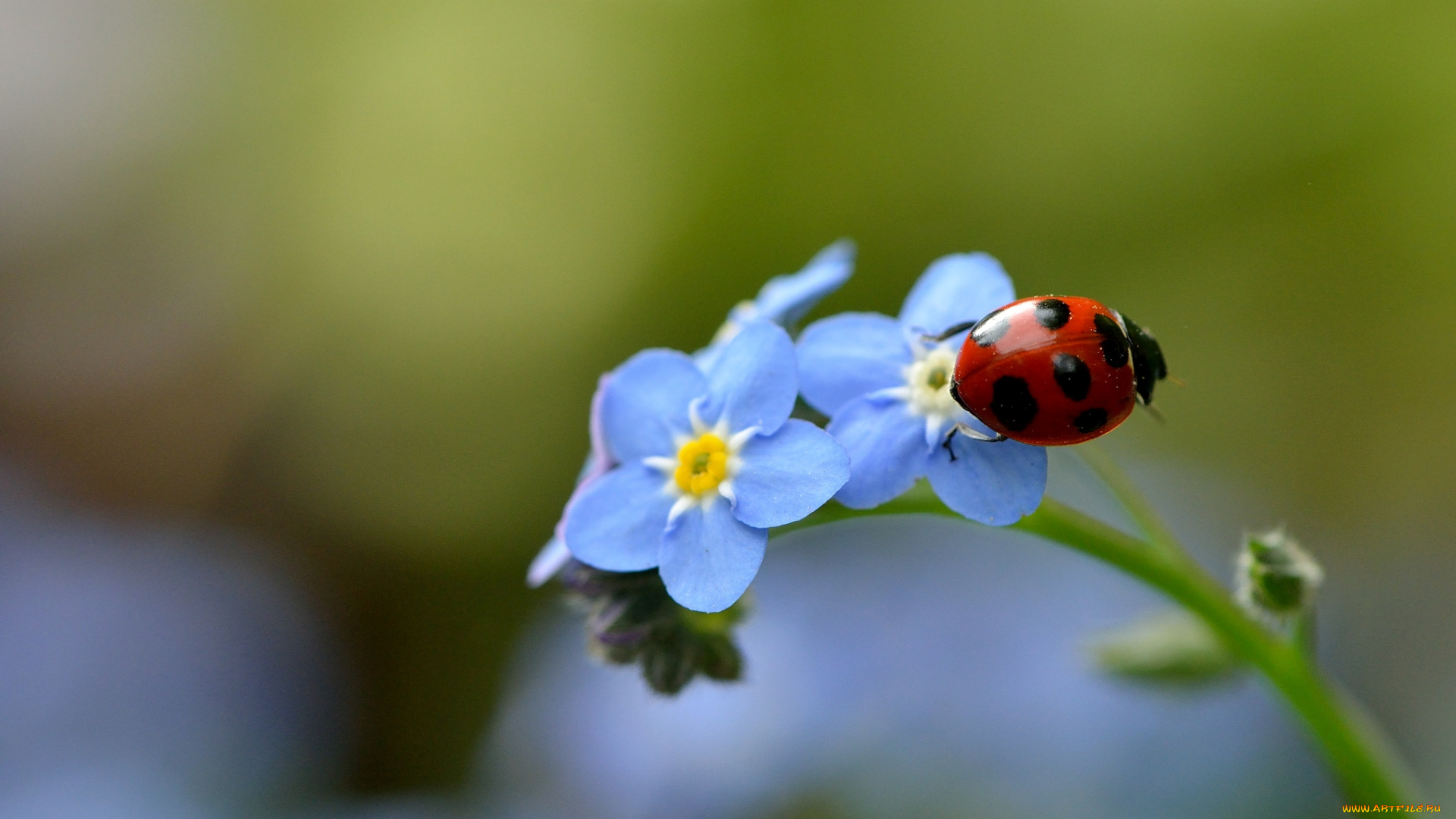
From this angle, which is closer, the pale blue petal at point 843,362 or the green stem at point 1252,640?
the pale blue petal at point 843,362

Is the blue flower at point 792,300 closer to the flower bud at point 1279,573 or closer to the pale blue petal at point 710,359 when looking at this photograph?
the pale blue petal at point 710,359

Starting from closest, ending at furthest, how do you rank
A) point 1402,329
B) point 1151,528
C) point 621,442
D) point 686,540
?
point 686,540 → point 621,442 → point 1151,528 → point 1402,329

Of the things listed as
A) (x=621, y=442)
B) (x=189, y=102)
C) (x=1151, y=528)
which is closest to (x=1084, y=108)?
(x=1151, y=528)

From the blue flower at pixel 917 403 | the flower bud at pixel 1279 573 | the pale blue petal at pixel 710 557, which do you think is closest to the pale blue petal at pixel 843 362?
the blue flower at pixel 917 403

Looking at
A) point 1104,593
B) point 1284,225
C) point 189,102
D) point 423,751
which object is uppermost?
point 1284,225

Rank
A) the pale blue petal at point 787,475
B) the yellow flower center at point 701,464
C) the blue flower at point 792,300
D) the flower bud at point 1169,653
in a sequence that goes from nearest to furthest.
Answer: the pale blue petal at point 787,475 → the yellow flower center at point 701,464 → the blue flower at point 792,300 → the flower bud at point 1169,653

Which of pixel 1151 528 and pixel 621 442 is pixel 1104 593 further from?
pixel 621 442

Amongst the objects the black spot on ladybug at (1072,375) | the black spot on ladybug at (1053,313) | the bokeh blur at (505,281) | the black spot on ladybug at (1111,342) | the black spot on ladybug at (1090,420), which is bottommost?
the bokeh blur at (505,281)
